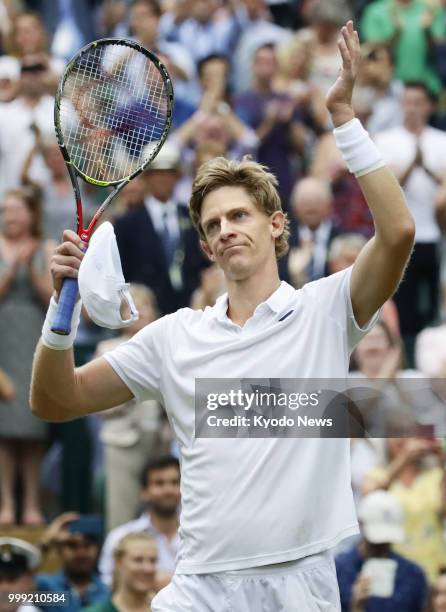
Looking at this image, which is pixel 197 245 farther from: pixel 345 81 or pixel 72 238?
pixel 345 81

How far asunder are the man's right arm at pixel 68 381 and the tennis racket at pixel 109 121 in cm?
7

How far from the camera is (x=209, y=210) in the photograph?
15.5ft

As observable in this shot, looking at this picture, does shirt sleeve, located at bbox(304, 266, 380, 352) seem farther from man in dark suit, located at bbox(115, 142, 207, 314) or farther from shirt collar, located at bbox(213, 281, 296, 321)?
man in dark suit, located at bbox(115, 142, 207, 314)

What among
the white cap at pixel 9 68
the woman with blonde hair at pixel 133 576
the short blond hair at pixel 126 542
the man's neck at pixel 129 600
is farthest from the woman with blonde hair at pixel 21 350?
the white cap at pixel 9 68

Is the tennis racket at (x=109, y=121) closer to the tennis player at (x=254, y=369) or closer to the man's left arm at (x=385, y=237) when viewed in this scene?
the tennis player at (x=254, y=369)

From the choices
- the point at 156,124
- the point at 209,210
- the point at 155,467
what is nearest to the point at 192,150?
the point at 155,467

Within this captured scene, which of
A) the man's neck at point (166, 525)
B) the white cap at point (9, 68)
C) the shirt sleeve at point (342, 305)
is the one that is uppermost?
the white cap at point (9, 68)

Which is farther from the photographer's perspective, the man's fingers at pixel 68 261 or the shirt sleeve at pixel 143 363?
the shirt sleeve at pixel 143 363

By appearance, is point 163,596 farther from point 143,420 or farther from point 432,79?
point 432,79

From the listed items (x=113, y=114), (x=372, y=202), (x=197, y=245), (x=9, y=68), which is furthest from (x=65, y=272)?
(x=9, y=68)

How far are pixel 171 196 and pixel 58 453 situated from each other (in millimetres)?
1908

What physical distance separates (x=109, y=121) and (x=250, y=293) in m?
1.27

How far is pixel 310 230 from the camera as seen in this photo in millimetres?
9711

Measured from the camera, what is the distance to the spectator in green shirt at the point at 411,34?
453 inches
